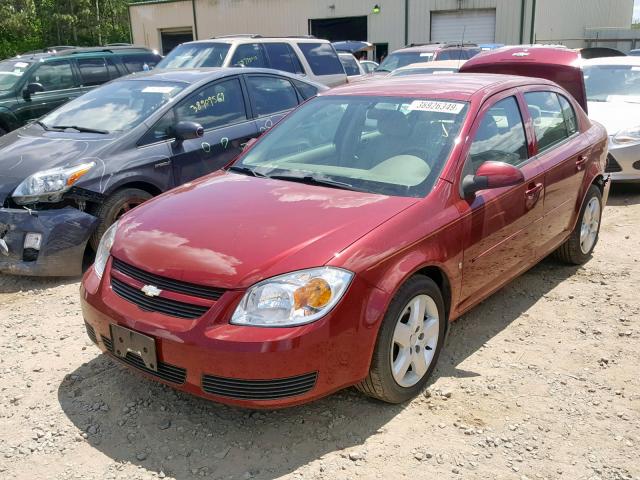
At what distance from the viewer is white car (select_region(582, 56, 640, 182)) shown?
7.43 m

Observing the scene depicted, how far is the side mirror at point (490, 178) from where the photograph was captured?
342 centimetres

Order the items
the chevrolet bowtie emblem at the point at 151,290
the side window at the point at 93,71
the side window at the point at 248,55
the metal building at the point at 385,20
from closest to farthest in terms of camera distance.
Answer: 1. the chevrolet bowtie emblem at the point at 151,290
2. the side window at the point at 248,55
3. the side window at the point at 93,71
4. the metal building at the point at 385,20

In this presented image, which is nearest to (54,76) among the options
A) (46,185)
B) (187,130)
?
(187,130)

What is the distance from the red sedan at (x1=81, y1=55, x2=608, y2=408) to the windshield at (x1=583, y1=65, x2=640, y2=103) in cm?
470

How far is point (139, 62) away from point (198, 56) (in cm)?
166

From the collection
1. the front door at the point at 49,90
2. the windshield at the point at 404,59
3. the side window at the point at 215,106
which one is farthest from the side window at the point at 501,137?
the windshield at the point at 404,59

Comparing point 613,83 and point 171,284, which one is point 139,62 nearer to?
point 613,83

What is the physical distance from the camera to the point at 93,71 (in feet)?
33.3

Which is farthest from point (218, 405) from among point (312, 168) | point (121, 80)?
point (121, 80)

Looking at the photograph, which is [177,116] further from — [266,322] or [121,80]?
[266,322]

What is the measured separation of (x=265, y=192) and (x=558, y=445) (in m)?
2.01

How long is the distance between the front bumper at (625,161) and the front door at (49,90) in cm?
774

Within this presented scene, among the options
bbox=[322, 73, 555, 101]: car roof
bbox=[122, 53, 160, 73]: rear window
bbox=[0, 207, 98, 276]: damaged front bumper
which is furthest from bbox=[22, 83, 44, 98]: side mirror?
bbox=[322, 73, 555, 101]: car roof

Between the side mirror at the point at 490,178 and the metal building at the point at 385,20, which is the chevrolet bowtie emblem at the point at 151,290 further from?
the metal building at the point at 385,20
